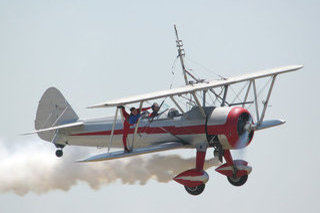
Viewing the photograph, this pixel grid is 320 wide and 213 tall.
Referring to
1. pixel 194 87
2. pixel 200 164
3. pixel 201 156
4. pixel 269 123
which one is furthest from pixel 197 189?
pixel 269 123

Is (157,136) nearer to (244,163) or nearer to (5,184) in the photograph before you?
(244,163)

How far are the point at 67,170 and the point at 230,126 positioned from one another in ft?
23.4

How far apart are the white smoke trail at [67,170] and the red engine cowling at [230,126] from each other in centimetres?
260

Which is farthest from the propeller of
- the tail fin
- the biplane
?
the tail fin

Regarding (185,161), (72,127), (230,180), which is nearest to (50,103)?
(72,127)

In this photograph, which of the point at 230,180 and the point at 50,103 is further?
the point at 50,103

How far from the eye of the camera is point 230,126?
26797 mm

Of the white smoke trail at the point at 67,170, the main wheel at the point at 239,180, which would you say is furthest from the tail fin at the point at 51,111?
the main wheel at the point at 239,180

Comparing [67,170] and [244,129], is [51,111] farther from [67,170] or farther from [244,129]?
[244,129]

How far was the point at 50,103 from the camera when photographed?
32312mm

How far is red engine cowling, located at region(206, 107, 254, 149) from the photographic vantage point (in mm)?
26828

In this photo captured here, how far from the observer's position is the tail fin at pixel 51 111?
32.1 meters

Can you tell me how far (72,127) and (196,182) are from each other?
5.78 m

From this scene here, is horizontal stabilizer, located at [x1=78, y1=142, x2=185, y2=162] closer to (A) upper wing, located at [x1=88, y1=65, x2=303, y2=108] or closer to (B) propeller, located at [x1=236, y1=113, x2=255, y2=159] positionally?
(A) upper wing, located at [x1=88, y1=65, x2=303, y2=108]
